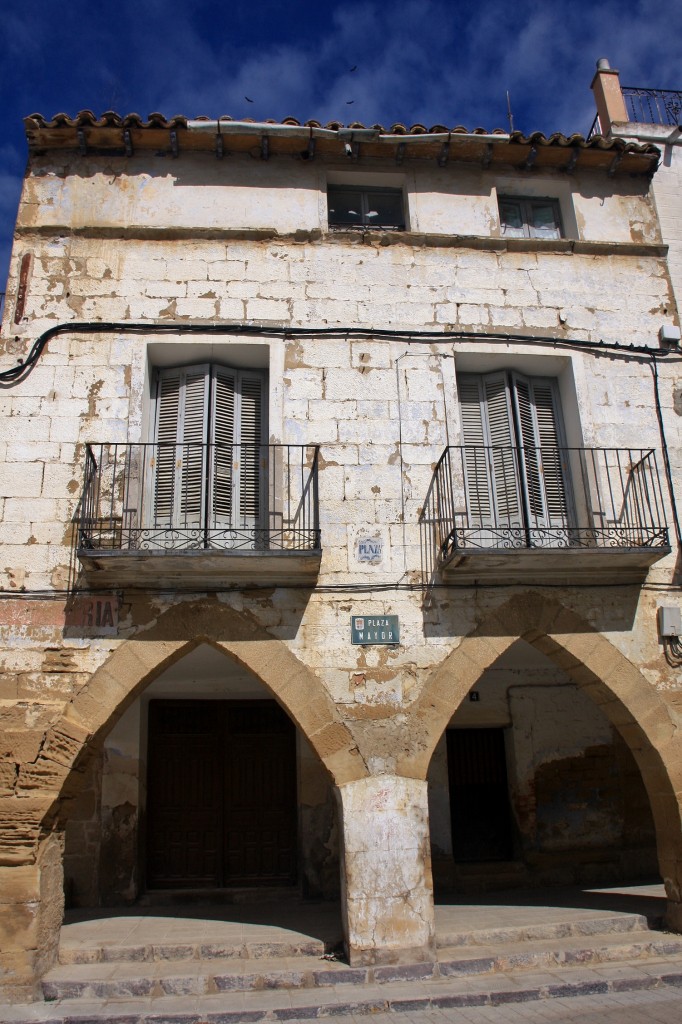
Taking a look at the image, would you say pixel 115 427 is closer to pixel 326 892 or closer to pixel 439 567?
pixel 439 567

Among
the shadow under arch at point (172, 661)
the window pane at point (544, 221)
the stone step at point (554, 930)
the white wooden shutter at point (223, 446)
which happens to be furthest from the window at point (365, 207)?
the stone step at point (554, 930)

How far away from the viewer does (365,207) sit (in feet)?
29.9

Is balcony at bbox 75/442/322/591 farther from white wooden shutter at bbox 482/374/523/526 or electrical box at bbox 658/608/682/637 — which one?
electrical box at bbox 658/608/682/637

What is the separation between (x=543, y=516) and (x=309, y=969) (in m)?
4.69

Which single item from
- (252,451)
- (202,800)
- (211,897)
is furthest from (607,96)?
(211,897)

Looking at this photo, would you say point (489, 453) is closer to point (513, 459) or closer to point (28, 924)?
point (513, 459)

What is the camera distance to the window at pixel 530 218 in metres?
9.21

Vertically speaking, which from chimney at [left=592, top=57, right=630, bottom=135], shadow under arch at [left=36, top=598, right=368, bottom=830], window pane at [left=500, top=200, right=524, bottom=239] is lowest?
shadow under arch at [left=36, top=598, right=368, bottom=830]

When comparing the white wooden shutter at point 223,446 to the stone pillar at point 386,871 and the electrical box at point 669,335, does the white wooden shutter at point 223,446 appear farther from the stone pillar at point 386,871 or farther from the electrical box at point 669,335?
the electrical box at point 669,335

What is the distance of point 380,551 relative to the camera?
7.46 metres

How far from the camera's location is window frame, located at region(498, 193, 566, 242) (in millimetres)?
9193

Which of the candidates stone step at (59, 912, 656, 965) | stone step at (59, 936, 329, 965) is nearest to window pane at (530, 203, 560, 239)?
stone step at (59, 912, 656, 965)

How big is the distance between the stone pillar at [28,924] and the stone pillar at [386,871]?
2425mm

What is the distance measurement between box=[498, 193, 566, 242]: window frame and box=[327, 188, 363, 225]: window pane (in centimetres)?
167
